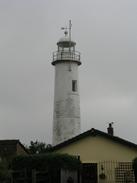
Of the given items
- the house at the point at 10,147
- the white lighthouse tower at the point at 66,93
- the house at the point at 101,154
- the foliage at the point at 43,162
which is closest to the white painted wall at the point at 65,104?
the white lighthouse tower at the point at 66,93

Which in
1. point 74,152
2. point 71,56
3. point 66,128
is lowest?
point 74,152

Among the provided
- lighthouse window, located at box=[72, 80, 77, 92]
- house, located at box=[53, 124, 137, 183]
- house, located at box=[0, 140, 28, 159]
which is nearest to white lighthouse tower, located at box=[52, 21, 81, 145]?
lighthouse window, located at box=[72, 80, 77, 92]

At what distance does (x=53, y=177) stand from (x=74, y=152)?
24.4 ft

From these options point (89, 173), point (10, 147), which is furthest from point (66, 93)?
point (89, 173)

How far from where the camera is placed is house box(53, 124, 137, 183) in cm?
3631

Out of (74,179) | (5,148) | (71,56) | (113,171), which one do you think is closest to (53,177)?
(74,179)

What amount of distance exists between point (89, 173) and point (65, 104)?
15.6m

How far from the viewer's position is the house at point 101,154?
36.3m

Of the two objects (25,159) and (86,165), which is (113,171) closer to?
(86,165)

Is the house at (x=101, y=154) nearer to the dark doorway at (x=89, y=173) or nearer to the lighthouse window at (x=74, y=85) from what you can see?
the dark doorway at (x=89, y=173)

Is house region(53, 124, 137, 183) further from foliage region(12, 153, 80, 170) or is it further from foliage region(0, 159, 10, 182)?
foliage region(0, 159, 10, 182)

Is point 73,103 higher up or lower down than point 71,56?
lower down

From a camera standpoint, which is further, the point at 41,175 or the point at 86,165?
the point at 86,165

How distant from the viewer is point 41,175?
96.4 feet
